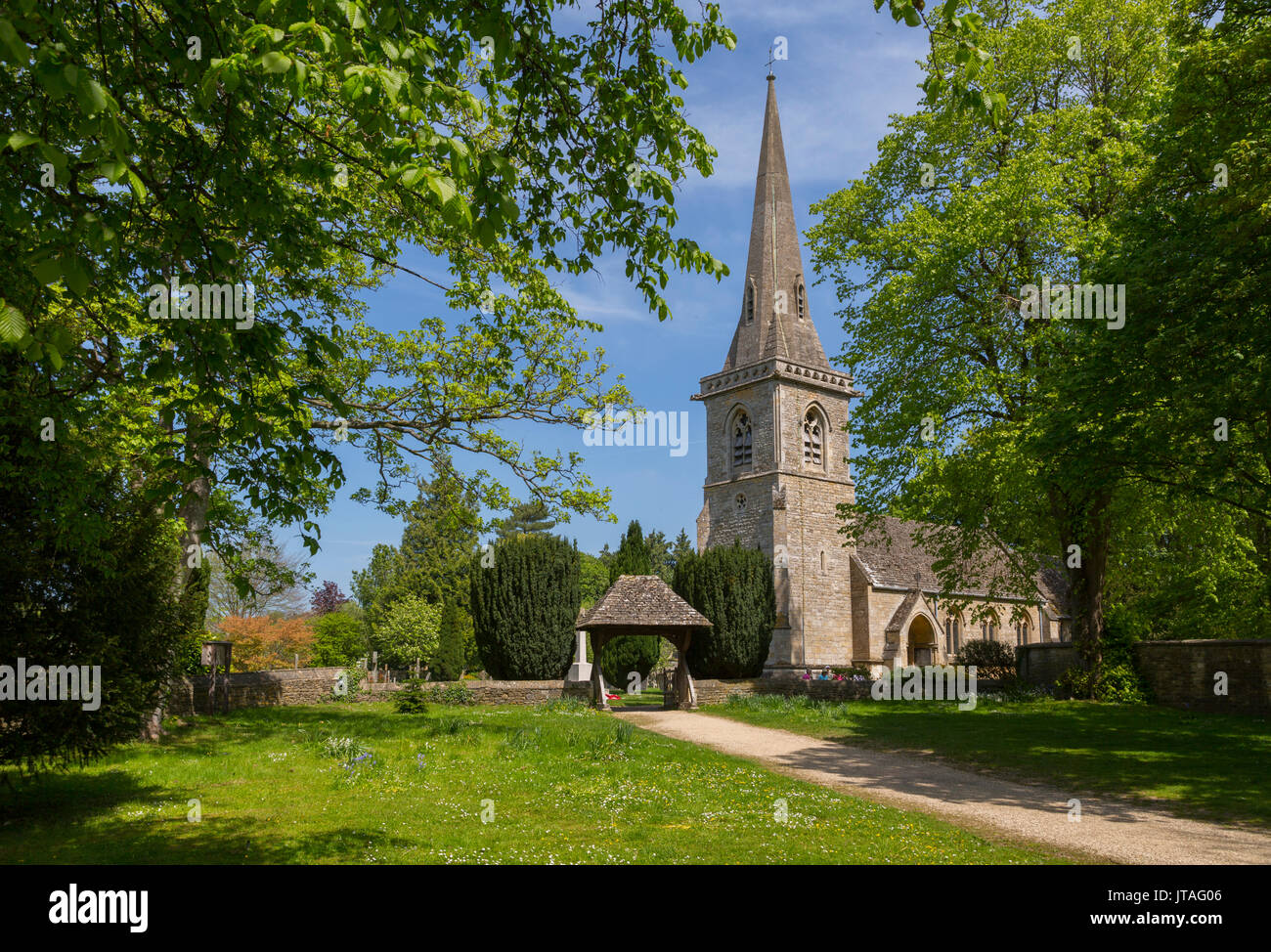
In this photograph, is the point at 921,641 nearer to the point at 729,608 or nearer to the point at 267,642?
the point at 729,608

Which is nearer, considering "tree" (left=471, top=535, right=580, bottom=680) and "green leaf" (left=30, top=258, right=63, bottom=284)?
"green leaf" (left=30, top=258, right=63, bottom=284)

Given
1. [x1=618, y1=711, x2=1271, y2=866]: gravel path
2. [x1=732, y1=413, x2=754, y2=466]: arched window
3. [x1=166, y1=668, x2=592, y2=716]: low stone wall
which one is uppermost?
[x1=732, y1=413, x2=754, y2=466]: arched window

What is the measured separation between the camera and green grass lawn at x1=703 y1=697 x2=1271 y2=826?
34.8ft

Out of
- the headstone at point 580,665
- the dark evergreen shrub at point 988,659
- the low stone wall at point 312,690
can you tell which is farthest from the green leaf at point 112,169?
the dark evergreen shrub at point 988,659

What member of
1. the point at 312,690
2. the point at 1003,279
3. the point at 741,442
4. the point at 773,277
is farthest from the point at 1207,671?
the point at 773,277

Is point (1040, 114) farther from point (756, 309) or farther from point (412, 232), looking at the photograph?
point (756, 309)

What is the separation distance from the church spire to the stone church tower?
0.19ft

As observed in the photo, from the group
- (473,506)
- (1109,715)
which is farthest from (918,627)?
(473,506)

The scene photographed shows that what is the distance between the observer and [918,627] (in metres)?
44.7

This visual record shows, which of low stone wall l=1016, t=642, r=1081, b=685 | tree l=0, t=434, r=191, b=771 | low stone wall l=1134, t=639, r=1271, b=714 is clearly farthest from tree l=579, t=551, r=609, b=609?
tree l=0, t=434, r=191, b=771

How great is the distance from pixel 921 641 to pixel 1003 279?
28.2m

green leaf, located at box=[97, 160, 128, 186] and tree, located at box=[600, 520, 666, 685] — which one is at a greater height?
green leaf, located at box=[97, 160, 128, 186]

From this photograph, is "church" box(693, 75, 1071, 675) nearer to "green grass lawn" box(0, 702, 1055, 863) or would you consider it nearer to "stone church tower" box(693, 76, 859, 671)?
"stone church tower" box(693, 76, 859, 671)
